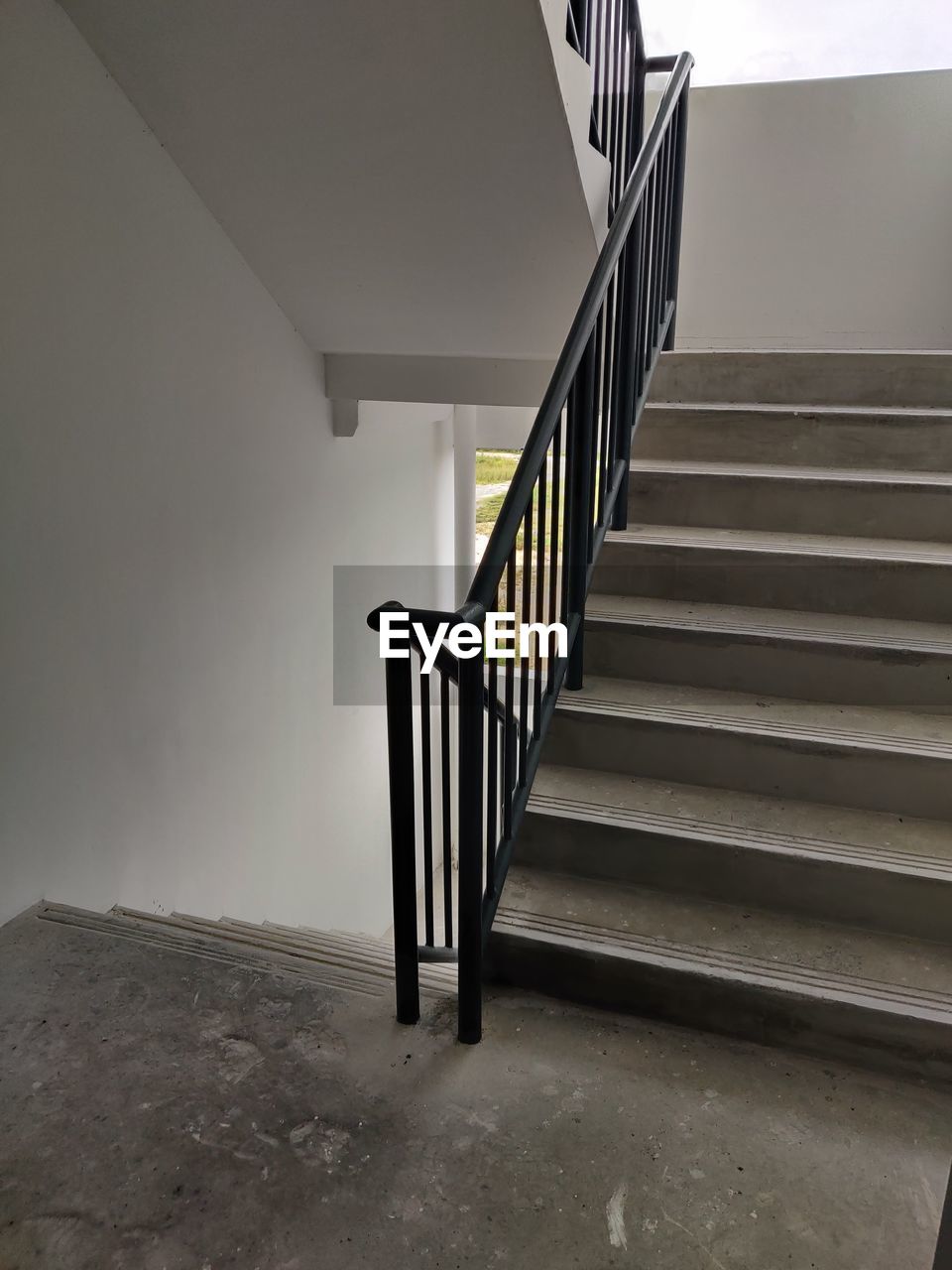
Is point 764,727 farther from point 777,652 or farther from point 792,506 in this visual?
point 792,506

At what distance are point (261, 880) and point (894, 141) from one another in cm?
441

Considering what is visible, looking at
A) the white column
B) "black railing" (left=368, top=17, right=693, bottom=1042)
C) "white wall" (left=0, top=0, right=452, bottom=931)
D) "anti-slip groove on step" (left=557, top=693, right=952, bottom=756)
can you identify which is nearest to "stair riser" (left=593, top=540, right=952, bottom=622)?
"black railing" (left=368, top=17, right=693, bottom=1042)

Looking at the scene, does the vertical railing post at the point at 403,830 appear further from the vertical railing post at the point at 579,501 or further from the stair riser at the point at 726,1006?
the vertical railing post at the point at 579,501

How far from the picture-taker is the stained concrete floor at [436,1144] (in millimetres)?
1385

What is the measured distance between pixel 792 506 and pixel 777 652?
614mm

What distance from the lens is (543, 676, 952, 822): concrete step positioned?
2.09m

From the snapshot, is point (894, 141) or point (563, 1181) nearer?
point (563, 1181)

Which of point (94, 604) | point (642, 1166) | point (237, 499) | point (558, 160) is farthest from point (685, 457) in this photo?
point (642, 1166)

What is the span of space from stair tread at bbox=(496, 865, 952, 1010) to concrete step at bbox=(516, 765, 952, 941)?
1.5 inches

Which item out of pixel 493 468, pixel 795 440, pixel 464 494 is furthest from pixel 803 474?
pixel 493 468

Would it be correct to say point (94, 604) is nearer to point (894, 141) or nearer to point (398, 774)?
point (398, 774)

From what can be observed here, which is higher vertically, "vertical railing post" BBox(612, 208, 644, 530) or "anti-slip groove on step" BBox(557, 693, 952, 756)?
"vertical railing post" BBox(612, 208, 644, 530)

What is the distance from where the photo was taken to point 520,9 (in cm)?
211

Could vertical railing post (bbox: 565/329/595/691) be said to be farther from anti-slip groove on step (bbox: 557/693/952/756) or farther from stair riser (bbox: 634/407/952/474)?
stair riser (bbox: 634/407/952/474)
